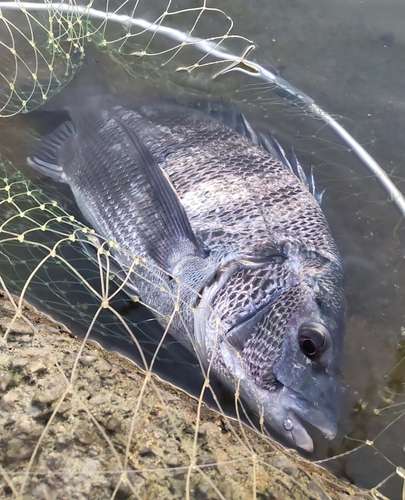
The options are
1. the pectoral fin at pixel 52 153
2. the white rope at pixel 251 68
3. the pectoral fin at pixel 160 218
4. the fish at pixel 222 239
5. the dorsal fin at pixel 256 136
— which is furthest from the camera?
the white rope at pixel 251 68

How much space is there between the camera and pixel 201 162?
2678 millimetres

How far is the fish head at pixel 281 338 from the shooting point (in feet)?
6.12

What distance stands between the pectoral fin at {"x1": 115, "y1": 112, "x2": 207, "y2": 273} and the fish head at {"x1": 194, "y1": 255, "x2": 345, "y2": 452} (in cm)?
32

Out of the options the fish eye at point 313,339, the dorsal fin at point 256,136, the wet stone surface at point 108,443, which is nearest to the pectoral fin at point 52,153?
the dorsal fin at point 256,136

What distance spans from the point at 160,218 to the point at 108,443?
1.29 meters

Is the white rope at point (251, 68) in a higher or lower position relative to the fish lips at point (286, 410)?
higher

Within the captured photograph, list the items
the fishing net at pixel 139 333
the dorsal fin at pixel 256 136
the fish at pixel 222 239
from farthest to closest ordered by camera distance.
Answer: the dorsal fin at pixel 256 136 < the fish at pixel 222 239 < the fishing net at pixel 139 333

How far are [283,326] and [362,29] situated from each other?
10.5 ft

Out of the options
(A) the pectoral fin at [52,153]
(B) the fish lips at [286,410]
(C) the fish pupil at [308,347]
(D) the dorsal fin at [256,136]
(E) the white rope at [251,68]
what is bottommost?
(A) the pectoral fin at [52,153]

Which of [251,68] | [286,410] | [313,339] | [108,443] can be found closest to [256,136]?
[251,68]

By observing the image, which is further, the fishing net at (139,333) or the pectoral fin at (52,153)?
the pectoral fin at (52,153)

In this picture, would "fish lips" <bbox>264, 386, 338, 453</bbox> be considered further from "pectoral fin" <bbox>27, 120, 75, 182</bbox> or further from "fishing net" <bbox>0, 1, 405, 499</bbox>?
"pectoral fin" <bbox>27, 120, 75, 182</bbox>

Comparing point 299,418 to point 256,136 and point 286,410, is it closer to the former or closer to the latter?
point 286,410

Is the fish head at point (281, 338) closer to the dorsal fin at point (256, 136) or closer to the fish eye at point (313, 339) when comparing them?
the fish eye at point (313, 339)
